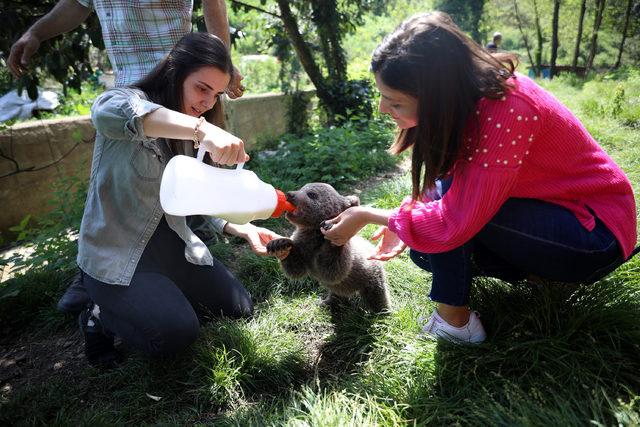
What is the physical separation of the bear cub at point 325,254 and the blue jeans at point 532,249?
1.84 ft

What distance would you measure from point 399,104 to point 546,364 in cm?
127

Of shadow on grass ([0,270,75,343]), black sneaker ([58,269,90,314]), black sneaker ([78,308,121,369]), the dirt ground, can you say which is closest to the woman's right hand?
black sneaker ([78,308,121,369])

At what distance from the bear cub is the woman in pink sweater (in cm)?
46

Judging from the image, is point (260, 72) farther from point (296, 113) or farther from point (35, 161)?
point (35, 161)

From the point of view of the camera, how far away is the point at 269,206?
2176 millimetres

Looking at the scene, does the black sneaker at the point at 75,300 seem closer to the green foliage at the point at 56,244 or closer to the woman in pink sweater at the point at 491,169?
the green foliage at the point at 56,244

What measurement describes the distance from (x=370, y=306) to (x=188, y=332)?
1.06 meters

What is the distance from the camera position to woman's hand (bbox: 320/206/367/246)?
222 centimetres

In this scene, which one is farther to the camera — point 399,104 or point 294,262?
point 294,262

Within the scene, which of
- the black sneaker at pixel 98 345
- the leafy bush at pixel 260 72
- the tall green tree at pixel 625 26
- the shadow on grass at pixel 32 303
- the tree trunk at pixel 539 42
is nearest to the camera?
the black sneaker at pixel 98 345

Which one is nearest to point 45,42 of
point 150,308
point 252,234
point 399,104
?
point 252,234

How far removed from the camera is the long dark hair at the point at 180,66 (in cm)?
231

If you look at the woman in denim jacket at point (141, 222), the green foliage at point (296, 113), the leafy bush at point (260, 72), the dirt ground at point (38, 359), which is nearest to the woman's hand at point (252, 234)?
the woman in denim jacket at point (141, 222)

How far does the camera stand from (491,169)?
176 centimetres
